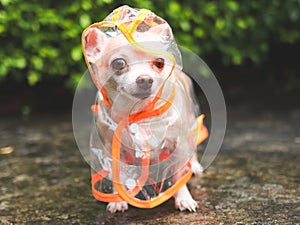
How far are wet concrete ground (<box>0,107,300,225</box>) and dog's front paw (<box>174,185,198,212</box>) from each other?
0.03 metres

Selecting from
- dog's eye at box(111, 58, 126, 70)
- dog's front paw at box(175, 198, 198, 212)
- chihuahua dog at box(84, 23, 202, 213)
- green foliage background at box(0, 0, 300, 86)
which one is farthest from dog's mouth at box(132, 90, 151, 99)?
green foliage background at box(0, 0, 300, 86)

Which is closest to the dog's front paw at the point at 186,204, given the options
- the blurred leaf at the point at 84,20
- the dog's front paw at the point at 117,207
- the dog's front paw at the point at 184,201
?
the dog's front paw at the point at 184,201

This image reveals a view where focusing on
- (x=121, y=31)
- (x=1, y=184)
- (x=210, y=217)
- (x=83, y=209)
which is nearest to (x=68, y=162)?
(x=1, y=184)

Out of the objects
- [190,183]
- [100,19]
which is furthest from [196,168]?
[100,19]

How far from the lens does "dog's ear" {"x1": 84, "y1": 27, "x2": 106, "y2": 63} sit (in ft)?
5.95

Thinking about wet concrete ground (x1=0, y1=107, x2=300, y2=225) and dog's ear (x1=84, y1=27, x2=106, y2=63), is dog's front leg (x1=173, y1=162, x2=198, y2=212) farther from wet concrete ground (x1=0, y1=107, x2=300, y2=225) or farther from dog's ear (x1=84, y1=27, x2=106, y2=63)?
dog's ear (x1=84, y1=27, x2=106, y2=63)

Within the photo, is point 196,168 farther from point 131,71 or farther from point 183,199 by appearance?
point 131,71

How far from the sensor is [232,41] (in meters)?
3.94

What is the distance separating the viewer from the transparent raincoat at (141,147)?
1.86 metres

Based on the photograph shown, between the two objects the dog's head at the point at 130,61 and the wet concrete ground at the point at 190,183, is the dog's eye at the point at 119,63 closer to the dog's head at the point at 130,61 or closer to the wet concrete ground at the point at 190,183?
the dog's head at the point at 130,61

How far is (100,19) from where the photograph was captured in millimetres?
3318

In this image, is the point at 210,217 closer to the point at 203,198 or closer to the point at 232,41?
the point at 203,198

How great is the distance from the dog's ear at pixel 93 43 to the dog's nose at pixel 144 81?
18cm

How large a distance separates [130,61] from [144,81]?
86 millimetres
